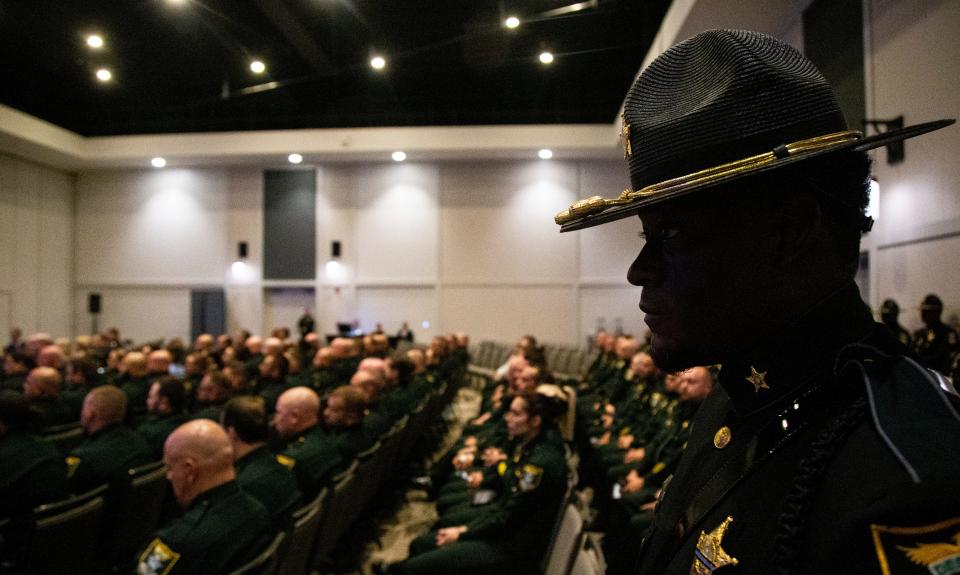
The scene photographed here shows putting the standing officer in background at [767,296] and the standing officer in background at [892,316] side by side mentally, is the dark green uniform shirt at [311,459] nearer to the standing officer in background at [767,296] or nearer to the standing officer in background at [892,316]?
the standing officer in background at [767,296]

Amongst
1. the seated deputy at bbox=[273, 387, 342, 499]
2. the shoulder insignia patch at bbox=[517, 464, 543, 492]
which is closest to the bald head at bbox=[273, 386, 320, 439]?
the seated deputy at bbox=[273, 387, 342, 499]

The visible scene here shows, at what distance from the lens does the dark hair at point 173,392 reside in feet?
16.5

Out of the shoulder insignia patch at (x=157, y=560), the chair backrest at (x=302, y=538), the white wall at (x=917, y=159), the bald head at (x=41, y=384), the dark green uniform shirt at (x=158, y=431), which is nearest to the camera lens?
the shoulder insignia patch at (x=157, y=560)

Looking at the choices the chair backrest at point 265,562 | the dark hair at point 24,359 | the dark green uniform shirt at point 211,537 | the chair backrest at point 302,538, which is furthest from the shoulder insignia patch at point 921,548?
the dark hair at point 24,359

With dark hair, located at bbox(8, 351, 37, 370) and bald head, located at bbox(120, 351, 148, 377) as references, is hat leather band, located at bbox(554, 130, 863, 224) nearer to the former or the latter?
bald head, located at bbox(120, 351, 148, 377)

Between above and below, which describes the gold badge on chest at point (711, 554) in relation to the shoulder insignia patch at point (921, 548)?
below

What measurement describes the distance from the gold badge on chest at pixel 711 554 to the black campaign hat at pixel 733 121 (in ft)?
1.32

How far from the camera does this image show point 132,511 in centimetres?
→ 399

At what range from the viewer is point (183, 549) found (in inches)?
93.9

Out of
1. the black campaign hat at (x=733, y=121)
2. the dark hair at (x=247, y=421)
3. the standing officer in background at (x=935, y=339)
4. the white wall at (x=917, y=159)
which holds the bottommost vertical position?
the dark hair at (x=247, y=421)

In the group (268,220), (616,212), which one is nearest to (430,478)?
(616,212)

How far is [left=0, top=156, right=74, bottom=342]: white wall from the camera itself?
15.7m

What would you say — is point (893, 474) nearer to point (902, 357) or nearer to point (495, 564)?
point (902, 357)

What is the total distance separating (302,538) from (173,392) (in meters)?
2.70
